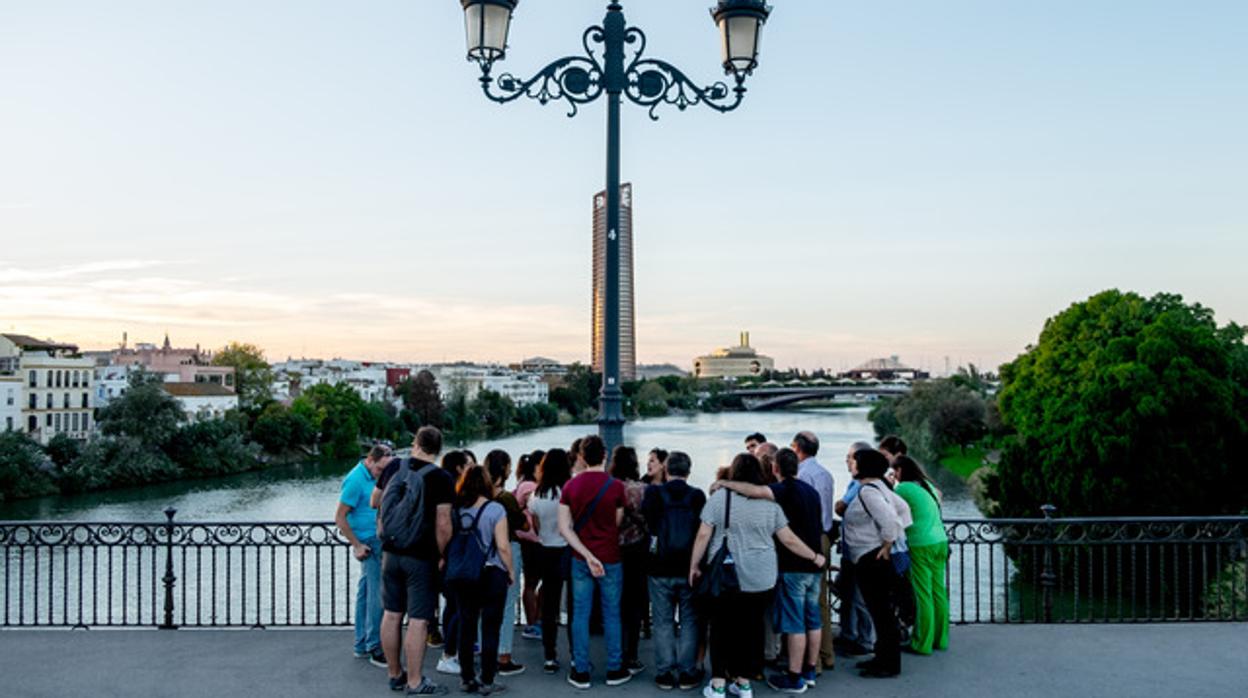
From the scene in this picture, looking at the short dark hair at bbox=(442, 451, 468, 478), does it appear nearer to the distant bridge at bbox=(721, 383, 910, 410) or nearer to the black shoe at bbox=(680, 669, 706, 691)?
the black shoe at bbox=(680, 669, 706, 691)

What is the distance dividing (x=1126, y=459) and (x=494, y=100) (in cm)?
1909

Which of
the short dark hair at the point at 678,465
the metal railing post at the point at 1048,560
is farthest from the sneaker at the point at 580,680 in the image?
the metal railing post at the point at 1048,560

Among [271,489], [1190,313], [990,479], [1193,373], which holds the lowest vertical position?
[271,489]

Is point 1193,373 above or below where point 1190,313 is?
below

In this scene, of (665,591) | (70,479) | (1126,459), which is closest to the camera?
(665,591)

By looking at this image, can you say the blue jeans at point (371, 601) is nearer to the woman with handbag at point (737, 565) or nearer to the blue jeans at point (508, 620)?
the blue jeans at point (508, 620)

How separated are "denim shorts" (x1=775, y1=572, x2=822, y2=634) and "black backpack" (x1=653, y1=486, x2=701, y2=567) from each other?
72 centimetres

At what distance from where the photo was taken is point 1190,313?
26828 millimetres

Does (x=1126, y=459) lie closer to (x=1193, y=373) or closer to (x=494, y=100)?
(x=1193, y=373)

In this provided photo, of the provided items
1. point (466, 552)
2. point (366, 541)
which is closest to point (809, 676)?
point (466, 552)

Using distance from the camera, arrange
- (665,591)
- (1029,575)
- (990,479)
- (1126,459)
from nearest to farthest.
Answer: (665,591), (1126,459), (1029,575), (990,479)

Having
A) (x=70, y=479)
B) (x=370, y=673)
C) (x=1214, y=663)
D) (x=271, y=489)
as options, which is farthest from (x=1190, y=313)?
(x=70, y=479)

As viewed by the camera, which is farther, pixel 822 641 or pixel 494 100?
pixel 494 100

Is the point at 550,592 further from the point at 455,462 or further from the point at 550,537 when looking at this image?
the point at 455,462
